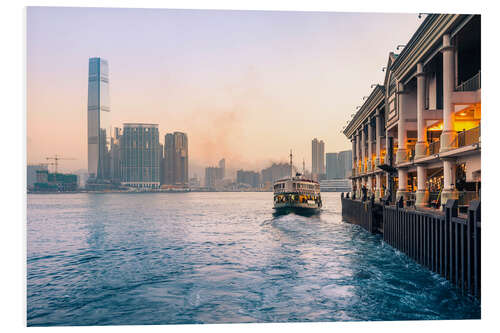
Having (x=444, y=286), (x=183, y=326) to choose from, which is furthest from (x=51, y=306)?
(x=444, y=286)

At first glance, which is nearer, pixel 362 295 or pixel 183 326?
pixel 183 326

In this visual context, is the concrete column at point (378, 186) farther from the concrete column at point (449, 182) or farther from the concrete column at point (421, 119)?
the concrete column at point (449, 182)

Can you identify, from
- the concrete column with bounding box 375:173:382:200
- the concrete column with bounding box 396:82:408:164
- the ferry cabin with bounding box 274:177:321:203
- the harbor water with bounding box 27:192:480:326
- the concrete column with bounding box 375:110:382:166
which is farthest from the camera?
the ferry cabin with bounding box 274:177:321:203

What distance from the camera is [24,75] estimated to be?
27.9 feet

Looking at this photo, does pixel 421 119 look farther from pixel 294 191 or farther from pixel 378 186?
pixel 294 191

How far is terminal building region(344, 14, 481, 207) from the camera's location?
531 inches

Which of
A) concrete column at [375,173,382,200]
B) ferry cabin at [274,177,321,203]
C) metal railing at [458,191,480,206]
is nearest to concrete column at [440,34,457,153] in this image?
metal railing at [458,191,480,206]

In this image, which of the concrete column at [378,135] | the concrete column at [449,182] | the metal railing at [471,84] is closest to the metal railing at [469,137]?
the concrete column at [449,182]

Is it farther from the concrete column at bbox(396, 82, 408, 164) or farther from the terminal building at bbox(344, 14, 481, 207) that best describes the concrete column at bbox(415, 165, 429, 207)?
the concrete column at bbox(396, 82, 408, 164)

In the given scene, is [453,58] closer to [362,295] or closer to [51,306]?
[362,295]

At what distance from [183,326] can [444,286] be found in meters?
7.64

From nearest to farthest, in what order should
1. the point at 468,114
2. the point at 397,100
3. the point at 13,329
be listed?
the point at 13,329, the point at 468,114, the point at 397,100

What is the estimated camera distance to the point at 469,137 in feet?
42.0

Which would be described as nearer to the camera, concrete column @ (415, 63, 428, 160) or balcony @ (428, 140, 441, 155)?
balcony @ (428, 140, 441, 155)
